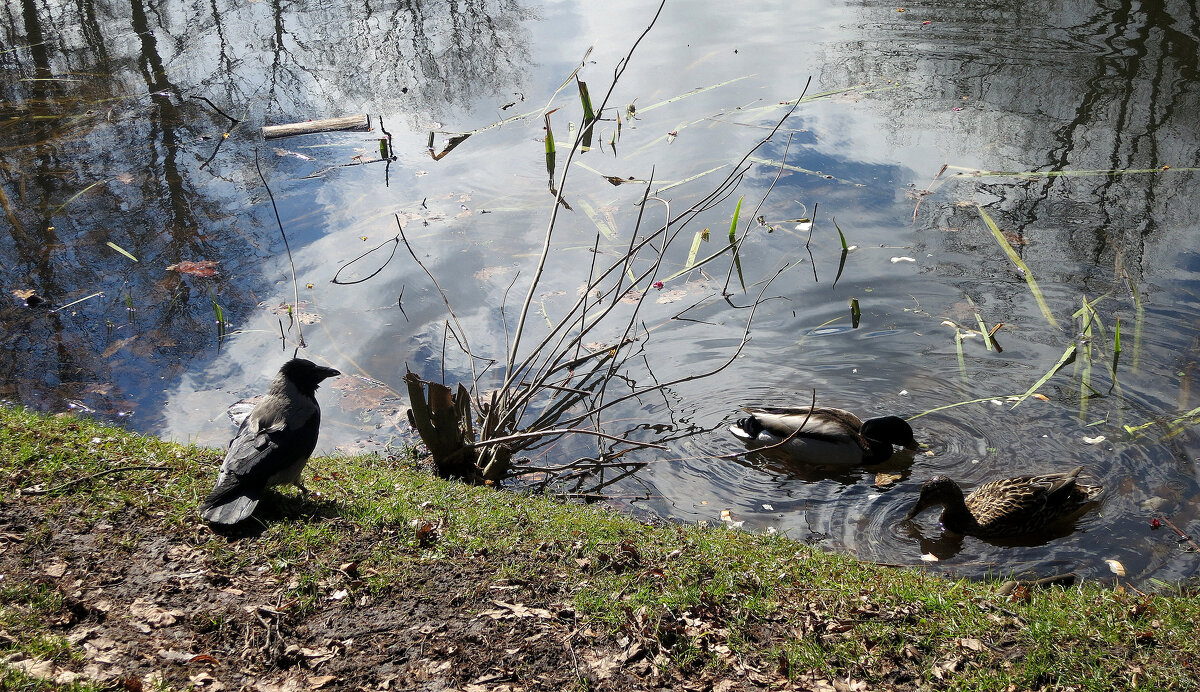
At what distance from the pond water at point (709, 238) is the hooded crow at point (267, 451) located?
Result: 7.02ft

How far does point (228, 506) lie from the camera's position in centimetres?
467

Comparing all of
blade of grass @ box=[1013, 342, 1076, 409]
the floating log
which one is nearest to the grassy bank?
blade of grass @ box=[1013, 342, 1076, 409]

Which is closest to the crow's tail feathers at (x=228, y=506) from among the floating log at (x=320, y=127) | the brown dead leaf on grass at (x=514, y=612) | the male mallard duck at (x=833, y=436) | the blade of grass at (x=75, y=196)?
the brown dead leaf on grass at (x=514, y=612)

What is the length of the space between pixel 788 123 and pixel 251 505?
1008 centimetres

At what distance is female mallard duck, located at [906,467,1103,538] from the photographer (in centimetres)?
569

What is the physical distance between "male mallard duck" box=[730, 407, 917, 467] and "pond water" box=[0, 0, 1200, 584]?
15 cm

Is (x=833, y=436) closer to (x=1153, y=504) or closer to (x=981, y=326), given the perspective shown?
(x=981, y=326)

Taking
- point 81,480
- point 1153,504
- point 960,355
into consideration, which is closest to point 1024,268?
point 960,355

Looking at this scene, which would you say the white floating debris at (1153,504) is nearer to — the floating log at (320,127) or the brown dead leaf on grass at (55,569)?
the brown dead leaf on grass at (55,569)

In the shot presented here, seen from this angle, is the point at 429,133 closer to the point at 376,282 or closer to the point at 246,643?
the point at 376,282

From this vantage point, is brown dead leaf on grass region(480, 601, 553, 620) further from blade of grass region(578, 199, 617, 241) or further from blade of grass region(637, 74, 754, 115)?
blade of grass region(637, 74, 754, 115)

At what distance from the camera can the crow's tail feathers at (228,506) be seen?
4.61 meters

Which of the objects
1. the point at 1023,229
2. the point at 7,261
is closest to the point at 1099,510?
the point at 1023,229

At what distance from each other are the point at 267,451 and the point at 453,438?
201 centimetres
